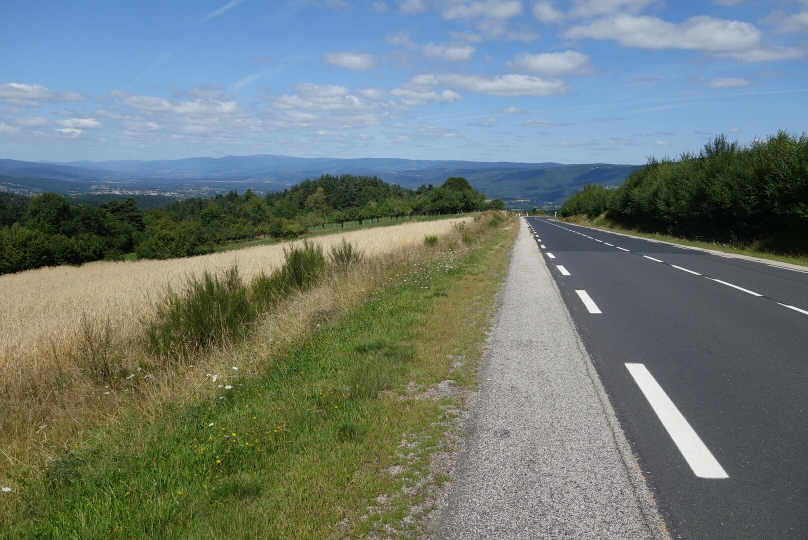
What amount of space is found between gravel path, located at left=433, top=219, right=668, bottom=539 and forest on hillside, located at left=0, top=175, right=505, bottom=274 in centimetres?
6987

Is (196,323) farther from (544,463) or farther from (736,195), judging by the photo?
(736,195)

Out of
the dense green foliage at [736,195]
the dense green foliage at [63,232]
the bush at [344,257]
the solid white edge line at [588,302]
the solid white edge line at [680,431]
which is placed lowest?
the dense green foliage at [63,232]

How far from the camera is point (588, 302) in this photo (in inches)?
378

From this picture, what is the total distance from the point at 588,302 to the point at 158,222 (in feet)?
326

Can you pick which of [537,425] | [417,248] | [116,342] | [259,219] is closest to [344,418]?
[537,425]

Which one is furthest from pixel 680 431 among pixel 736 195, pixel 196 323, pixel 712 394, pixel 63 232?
pixel 63 232

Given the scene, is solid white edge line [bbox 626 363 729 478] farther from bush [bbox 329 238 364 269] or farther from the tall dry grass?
bush [bbox 329 238 364 269]

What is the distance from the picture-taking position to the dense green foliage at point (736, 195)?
68.3 feet

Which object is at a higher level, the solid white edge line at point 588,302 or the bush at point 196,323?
the solid white edge line at point 588,302

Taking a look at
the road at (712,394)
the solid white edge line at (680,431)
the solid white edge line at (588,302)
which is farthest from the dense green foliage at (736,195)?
the solid white edge line at (680,431)

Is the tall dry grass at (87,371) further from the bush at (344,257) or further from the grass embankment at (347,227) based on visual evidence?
the grass embankment at (347,227)

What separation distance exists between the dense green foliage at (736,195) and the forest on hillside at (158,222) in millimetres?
60335

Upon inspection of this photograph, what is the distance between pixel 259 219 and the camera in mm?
120875

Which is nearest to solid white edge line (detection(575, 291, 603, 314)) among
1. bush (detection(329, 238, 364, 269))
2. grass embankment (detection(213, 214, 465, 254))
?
bush (detection(329, 238, 364, 269))
